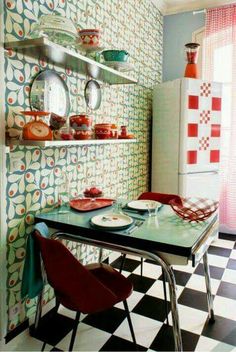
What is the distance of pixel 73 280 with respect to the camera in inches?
54.4

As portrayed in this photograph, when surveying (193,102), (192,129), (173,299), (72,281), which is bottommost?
(173,299)

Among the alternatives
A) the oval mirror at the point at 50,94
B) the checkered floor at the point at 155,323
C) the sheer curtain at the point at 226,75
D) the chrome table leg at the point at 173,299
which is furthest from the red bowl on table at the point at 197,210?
the sheer curtain at the point at 226,75

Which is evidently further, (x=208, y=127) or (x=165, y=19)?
(x=165, y=19)

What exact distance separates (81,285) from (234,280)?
1743mm

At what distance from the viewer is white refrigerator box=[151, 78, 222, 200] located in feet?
10.6

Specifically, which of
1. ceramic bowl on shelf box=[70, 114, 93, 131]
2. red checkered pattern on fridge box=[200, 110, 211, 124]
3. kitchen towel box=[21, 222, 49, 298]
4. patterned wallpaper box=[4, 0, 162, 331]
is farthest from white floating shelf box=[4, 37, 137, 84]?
red checkered pattern on fridge box=[200, 110, 211, 124]

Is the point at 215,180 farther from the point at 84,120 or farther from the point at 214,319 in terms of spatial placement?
the point at 84,120

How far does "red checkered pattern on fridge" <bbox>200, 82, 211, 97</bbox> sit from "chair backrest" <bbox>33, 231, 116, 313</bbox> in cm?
247

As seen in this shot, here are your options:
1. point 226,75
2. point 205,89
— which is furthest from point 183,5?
point 205,89

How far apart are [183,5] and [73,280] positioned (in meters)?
3.66

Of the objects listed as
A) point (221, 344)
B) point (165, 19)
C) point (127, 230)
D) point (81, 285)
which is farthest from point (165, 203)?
point (165, 19)

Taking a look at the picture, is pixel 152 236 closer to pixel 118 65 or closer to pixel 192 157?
pixel 118 65

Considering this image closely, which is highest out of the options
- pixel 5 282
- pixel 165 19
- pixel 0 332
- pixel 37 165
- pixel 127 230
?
pixel 165 19

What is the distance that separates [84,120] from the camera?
1960mm
